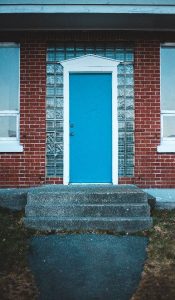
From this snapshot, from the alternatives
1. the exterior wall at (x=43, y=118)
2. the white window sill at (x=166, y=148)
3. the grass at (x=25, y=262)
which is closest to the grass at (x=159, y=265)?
the grass at (x=25, y=262)

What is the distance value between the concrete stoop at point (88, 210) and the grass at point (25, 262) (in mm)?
235

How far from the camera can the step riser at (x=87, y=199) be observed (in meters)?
6.05

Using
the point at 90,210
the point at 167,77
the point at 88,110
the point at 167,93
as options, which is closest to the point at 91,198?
the point at 90,210

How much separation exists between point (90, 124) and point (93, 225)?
8.77ft

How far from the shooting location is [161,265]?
4570 mm

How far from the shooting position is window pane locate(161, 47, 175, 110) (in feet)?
25.8

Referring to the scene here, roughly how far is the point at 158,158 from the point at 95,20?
303cm

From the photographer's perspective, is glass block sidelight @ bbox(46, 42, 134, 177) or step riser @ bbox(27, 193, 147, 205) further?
glass block sidelight @ bbox(46, 42, 134, 177)

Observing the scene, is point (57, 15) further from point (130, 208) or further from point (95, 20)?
point (130, 208)

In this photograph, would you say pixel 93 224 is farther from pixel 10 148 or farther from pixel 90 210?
pixel 10 148

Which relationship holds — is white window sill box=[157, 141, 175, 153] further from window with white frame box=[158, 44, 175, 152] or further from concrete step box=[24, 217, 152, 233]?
concrete step box=[24, 217, 152, 233]

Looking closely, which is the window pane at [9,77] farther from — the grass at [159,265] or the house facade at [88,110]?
the grass at [159,265]

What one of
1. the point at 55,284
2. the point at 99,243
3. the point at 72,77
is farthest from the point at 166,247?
the point at 72,77

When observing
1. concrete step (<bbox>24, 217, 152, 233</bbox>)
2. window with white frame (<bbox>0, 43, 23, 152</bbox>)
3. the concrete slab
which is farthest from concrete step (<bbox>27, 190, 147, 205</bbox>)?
window with white frame (<bbox>0, 43, 23, 152</bbox>)
